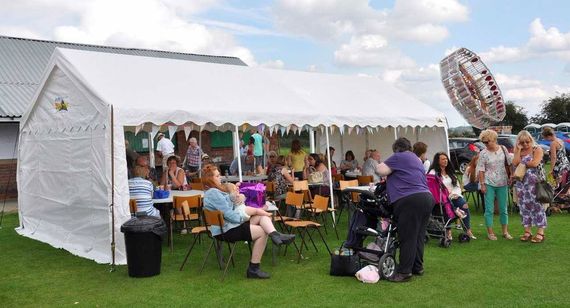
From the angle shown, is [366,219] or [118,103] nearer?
[366,219]

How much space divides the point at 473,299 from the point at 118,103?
14.4 feet

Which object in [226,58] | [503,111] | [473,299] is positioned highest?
[226,58]

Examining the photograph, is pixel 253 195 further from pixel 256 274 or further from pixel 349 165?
pixel 349 165

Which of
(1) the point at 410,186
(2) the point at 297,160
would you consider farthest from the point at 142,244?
(2) the point at 297,160

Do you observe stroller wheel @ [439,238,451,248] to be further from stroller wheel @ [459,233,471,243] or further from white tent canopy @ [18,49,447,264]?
white tent canopy @ [18,49,447,264]

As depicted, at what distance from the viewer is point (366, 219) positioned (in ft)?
19.3

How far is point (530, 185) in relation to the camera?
716 centimetres

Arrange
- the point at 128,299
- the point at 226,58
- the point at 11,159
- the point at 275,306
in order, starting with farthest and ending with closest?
1. the point at 226,58
2. the point at 11,159
3. the point at 128,299
4. the point at 275,306

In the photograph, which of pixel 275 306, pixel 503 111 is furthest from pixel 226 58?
pixel 275 306

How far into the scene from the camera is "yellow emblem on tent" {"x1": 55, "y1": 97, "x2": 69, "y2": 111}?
767cm

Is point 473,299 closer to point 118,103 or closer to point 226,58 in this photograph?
point 118,103

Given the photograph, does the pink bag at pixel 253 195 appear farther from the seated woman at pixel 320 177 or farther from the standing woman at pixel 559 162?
the standing woman at pixel 559 162

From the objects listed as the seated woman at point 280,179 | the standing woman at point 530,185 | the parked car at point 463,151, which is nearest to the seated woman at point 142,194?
the seated woman at point 280,179

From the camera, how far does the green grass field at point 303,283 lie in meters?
4.92
